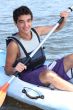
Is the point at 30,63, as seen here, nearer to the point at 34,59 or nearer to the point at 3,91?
the point at 34,59

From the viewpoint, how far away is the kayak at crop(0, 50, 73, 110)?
3963 mm

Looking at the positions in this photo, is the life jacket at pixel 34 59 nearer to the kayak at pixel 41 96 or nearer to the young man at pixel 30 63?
the young man at pixel 30 63

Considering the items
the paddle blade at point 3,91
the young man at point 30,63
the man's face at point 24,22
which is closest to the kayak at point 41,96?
the young man at point 30,63

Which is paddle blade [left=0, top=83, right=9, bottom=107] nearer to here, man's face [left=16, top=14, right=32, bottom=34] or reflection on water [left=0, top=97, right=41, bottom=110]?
reflection on water [left=0, top=97, right=41, bottom=110]

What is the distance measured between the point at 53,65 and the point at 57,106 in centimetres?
54

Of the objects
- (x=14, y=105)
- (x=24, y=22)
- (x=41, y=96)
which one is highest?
(x=24, y=22)

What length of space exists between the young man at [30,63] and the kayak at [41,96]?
0.07 metres

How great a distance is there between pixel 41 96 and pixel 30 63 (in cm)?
38

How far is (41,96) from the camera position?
4.08 m

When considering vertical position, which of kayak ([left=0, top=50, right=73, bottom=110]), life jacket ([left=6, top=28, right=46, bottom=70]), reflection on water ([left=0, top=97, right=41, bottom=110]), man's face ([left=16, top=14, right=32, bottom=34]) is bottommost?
reflection on water ([left=0, top=97, right=41, bottom=110])

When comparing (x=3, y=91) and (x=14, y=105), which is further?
(x=14, y=105)

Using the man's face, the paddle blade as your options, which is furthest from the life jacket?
the paddle blade

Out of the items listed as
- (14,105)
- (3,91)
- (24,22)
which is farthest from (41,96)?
(24,22)

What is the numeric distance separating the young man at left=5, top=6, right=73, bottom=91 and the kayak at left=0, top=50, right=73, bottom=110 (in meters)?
0.07
